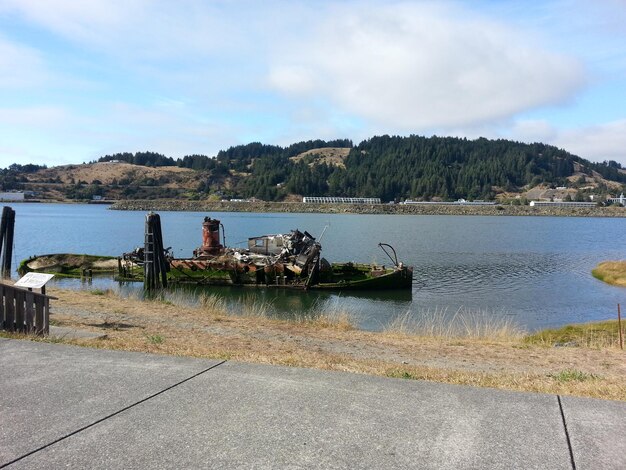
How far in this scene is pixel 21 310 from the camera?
9.90 m

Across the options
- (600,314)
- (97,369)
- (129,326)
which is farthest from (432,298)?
(97,369)

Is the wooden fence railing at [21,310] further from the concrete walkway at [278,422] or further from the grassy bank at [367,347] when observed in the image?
the concrete walkway at [278,422]

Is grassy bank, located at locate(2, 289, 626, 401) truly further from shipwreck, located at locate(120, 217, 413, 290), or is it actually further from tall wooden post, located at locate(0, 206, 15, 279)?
tall wooden post, located at locate(0, 206, 15, 279)

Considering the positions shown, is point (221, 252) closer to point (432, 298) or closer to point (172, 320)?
point (432, 298)

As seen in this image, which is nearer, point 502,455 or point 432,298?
point 502,455

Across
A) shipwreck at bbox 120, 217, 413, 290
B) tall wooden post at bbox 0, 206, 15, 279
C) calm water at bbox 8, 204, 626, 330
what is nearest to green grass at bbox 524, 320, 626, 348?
calm water at bbox 8, 204, 626, 330

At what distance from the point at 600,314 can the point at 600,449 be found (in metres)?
24.0

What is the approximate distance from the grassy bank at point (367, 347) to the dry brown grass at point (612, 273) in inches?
771

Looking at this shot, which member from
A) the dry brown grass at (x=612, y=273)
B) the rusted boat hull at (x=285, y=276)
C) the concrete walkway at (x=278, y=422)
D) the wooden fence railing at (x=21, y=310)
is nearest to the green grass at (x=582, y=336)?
the concrete walkway at (x=278, y=422)

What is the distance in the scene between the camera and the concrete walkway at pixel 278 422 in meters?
4.66

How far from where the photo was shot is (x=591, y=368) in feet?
37.9

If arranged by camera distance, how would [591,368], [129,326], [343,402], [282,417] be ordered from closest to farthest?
[282,417]
[343,402]
[591,368]
[129,326]

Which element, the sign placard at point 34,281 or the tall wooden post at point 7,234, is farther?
the tall wooden post at point 7,234

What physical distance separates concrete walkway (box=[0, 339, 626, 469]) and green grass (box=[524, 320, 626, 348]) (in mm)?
10905
